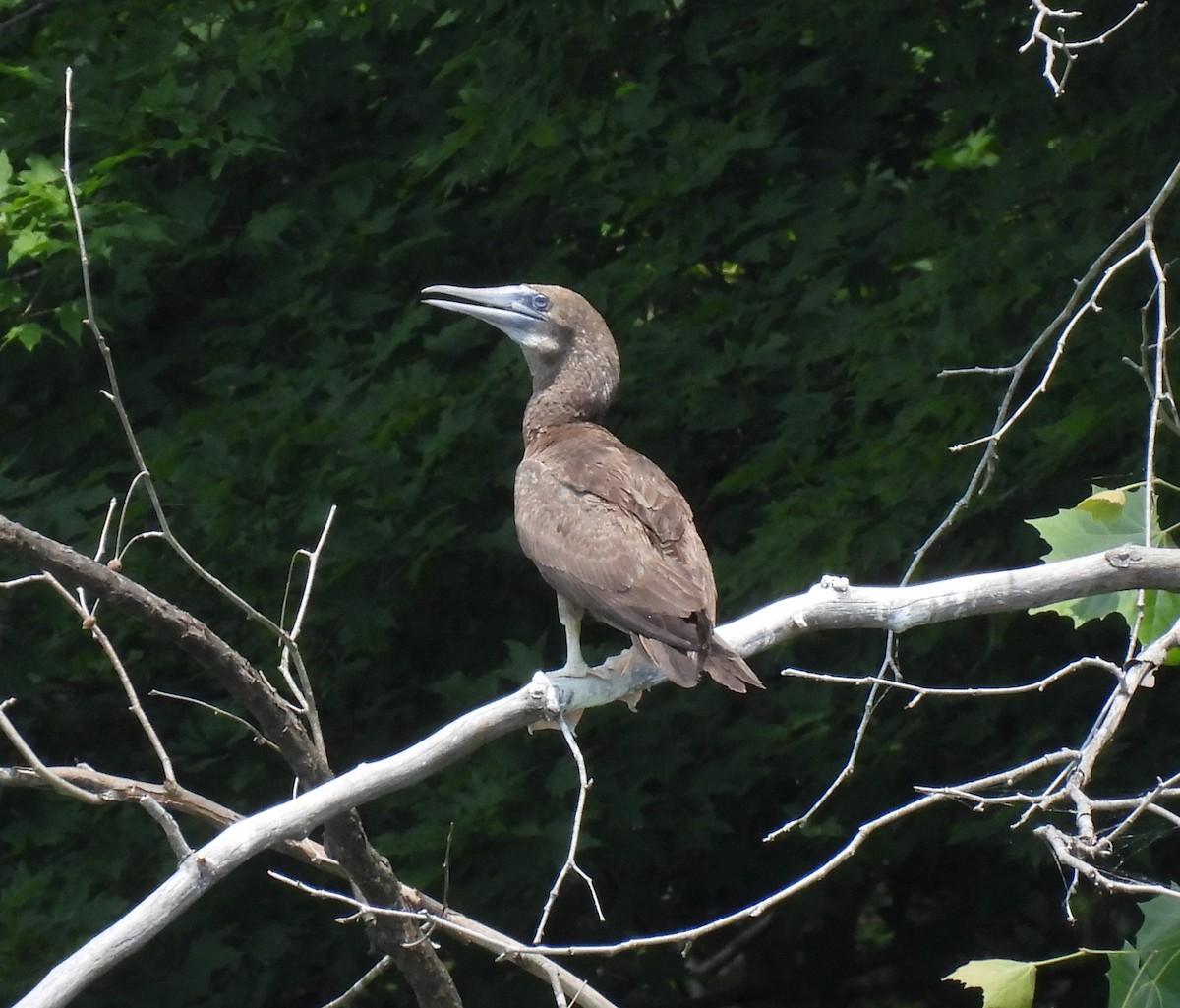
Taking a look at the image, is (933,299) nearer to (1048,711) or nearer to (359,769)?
(1048,711)

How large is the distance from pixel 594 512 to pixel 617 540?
133 mm

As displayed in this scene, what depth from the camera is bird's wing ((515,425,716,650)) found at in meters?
3.26

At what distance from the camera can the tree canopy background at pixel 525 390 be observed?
4.58 m

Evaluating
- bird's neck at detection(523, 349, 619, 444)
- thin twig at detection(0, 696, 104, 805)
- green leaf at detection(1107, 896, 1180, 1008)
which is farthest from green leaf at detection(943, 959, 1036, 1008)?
bird's neck at detection(523, 349, 619, 444)

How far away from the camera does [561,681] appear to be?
3.20 metres

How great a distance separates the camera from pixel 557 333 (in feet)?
15.0

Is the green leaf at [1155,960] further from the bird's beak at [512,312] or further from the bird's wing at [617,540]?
the bird's beak at [512,312]

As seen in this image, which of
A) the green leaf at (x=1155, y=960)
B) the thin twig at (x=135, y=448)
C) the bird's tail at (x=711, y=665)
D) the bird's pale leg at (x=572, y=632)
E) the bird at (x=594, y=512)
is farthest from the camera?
the bird's pale leg at (x=572, y=632)

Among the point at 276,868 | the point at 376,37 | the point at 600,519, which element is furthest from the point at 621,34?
the point at 276,868

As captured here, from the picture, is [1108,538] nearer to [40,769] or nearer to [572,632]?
[572,632]

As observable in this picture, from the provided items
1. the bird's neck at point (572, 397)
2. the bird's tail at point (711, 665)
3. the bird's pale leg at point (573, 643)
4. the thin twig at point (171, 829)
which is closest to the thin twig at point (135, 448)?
the thin twig at point (171, 829)

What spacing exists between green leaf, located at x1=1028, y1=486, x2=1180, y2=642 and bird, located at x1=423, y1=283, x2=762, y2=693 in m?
0.61

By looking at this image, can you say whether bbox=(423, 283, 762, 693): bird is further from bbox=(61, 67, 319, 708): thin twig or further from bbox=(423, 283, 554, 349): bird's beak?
bbox=(61, 67, 319, 708): thin twig

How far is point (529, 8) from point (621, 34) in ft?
0.95
